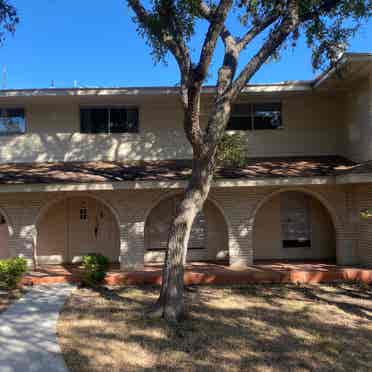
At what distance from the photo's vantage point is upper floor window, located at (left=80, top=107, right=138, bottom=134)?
1238 cm

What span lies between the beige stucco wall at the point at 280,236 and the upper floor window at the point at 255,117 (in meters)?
2.56

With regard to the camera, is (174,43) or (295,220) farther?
(295,220)

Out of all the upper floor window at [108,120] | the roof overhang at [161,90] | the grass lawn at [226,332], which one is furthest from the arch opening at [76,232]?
the grass lawn at [226,332]

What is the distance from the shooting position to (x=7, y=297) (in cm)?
801

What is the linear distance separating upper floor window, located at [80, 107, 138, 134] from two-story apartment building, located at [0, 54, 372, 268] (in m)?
0.03

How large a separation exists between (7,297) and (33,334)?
2682 millimetres

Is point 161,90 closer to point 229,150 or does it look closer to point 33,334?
point 229,150

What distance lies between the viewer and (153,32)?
7.27 meters

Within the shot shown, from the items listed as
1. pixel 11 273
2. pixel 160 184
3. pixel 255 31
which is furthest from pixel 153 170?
pixel 255 31

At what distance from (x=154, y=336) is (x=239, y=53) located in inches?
216

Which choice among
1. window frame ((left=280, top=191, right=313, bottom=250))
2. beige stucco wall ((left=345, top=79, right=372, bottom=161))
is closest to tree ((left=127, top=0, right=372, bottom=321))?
beige stucco wall ((left=345, top=79, right=372, bottom=161))

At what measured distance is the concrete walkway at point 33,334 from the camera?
4754 mm

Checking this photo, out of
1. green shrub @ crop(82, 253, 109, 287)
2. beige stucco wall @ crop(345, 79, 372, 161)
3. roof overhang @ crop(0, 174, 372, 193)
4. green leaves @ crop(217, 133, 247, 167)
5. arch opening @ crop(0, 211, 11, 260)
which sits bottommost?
green shrub @ crop(82, 253, 109, 287)

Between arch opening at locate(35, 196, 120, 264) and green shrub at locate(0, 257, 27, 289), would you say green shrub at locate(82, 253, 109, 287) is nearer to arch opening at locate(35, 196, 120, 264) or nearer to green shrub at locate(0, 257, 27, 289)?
green shrub at locate(0, 257, 27, 289)
